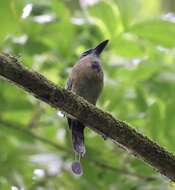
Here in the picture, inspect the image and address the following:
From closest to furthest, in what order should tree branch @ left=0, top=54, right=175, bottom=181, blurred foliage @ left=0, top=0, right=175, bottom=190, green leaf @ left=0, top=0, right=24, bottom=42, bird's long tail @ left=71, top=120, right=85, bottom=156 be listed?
tree branch @ left=0, top=54, right=175, bottom=181 → bird's long tail @ left=71, top=120, right=85, bottom=156 → green leaf @ left=0, top=0, right=24, bottom=42 → blurred foliage @ left=0, top=0, right=175, bottom=190

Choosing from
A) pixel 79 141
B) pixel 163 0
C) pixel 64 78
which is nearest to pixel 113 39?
pixel 64 78

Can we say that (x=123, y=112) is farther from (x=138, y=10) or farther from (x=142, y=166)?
(x=138, y=10)

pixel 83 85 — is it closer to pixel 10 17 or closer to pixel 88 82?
pixel 88 82

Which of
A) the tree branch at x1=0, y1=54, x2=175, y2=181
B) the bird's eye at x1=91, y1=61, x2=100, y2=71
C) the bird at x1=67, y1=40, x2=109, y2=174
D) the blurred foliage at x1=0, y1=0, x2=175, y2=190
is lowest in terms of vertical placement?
the tree branch at x1=0, y1=54, x2=175, y2=181

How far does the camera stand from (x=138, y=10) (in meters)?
1.22

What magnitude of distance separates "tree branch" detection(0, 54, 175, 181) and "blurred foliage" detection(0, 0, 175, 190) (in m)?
0.27

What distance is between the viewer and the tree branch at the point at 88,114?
2.26ft

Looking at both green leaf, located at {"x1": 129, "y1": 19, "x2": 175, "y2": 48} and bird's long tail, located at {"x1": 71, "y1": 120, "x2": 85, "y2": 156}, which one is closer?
bird's long tail, located at {"x1": 71, "y1": 120, "x2": 85, "y2": 156}

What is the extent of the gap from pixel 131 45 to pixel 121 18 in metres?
0.07

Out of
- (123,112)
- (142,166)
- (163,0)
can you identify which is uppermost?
(163,0)

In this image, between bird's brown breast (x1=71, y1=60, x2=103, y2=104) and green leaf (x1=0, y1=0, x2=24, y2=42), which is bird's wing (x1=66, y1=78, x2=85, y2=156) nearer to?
bird's brown breast (x1=71, y1=60, x2=103, y2=104)

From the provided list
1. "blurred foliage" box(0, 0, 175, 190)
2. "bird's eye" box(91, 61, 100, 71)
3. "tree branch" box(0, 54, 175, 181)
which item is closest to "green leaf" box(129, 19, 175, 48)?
"blurred foliage" box(0, 0, 175, 190)

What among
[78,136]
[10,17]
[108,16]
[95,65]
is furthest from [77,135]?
[108,16]

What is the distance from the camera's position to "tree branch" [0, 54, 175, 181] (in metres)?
0.69
